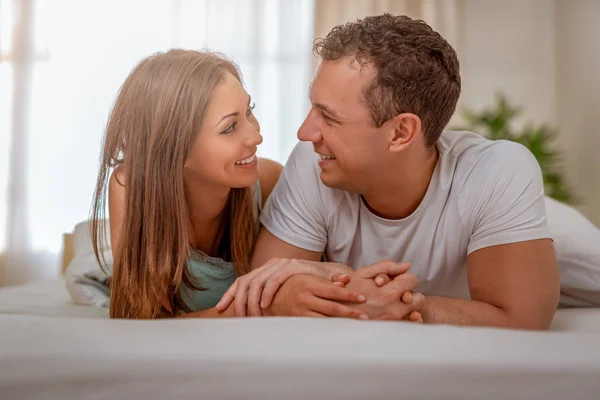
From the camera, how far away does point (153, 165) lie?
144cm

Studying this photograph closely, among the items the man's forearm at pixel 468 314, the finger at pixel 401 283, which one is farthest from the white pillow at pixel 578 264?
the finger at pixel 401 283

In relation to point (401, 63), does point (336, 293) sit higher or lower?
lower

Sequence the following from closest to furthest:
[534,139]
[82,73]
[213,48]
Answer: [534,139] → [82,73] → [213,48]

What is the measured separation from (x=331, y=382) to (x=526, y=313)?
2.72 feet

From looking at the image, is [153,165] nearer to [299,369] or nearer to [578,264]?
[299,369]

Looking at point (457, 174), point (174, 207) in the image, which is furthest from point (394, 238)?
point (174, 207)

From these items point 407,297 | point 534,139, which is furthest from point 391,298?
point 534,139

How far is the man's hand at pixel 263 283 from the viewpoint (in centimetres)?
133

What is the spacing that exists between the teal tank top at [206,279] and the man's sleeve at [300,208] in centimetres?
15

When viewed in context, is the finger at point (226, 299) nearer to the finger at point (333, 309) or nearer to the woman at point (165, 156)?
the woman at point (165, 156)

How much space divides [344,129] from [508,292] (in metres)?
0.49

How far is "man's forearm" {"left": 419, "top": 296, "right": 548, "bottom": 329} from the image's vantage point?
53.4 inches

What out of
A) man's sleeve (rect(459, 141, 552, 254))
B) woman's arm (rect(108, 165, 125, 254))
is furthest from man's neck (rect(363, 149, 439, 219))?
woman's arm (rect(108, 165, 125, 254))

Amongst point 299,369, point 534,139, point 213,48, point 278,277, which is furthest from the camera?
point 213,48
